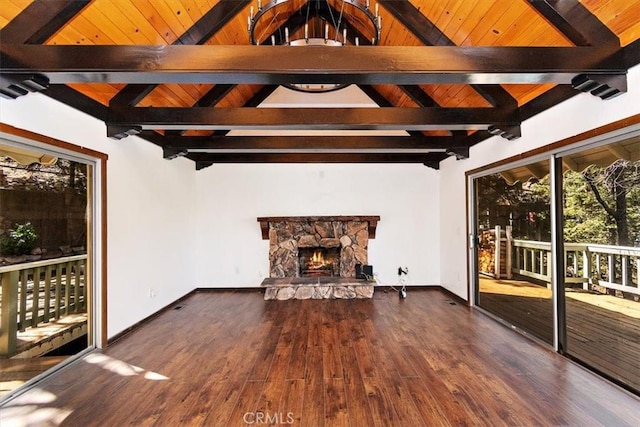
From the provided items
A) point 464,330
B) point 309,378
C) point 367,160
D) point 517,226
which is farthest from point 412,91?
point 309,378

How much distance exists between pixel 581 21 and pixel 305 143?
10.0ft

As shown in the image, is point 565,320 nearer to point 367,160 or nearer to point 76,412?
point 367,160

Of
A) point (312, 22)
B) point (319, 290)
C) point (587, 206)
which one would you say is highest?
point (312, 22)

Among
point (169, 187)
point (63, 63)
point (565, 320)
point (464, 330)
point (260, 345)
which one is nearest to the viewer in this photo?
point (63, 63)

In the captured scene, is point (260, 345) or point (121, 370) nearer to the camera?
point (121, 370)

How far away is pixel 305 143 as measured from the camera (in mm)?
4332

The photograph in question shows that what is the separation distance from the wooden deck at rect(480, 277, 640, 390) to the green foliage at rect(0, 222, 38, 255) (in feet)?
16.8

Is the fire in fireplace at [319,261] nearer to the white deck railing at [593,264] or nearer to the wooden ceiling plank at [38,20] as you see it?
the white deck railing at [593,264]

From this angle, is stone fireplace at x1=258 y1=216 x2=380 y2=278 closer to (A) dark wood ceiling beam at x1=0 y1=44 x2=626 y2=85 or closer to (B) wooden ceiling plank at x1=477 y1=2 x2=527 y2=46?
(B) wooden ceiling plank at x1=477 y1=2 x2=527 y2=46

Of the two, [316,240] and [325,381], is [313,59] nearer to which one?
[325,381]

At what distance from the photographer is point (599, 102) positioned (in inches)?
99.4

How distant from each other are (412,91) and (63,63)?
367cm

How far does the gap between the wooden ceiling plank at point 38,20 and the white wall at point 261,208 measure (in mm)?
3645

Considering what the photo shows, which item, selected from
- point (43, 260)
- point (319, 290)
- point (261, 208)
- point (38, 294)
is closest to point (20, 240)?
point (43, 260)
